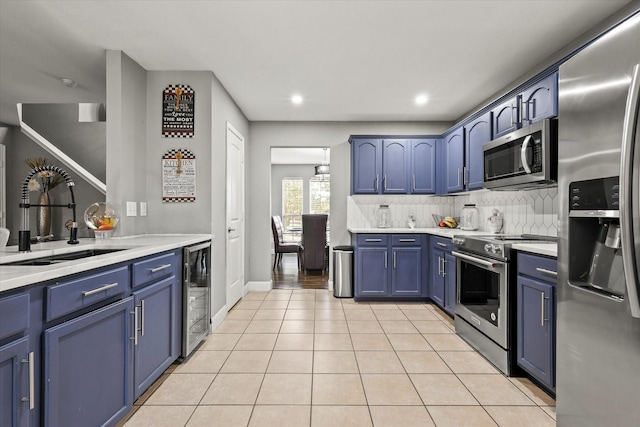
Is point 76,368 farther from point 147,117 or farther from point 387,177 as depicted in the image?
point 387,177

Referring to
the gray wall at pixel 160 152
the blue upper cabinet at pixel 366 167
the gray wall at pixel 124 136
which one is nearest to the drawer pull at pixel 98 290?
the gray wall at pixel 124 136

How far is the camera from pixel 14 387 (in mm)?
1113

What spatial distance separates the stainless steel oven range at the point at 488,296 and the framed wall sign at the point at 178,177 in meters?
2.54

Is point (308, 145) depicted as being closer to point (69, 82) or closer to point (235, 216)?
point (235, 216)

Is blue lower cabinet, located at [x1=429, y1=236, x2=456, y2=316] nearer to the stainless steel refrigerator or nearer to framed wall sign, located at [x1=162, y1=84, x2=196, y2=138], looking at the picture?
the stainless steel refrigerator

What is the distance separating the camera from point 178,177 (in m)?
3.20

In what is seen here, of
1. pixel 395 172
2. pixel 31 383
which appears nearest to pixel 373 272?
pixel 395 172

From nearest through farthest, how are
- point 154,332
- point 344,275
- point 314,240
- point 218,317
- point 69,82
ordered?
point 154,332
point 218,317
point 69,82
point 344,275
point 314,240

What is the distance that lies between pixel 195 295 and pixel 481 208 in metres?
3.36

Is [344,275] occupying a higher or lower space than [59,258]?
lower

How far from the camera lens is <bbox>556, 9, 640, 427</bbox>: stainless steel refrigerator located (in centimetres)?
114

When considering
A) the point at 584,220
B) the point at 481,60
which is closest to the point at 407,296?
the point at 481,60

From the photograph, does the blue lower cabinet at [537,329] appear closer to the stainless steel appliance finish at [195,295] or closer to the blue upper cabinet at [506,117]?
the blue upper cabinet at [506,117]

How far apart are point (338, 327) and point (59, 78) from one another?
3804 mm
